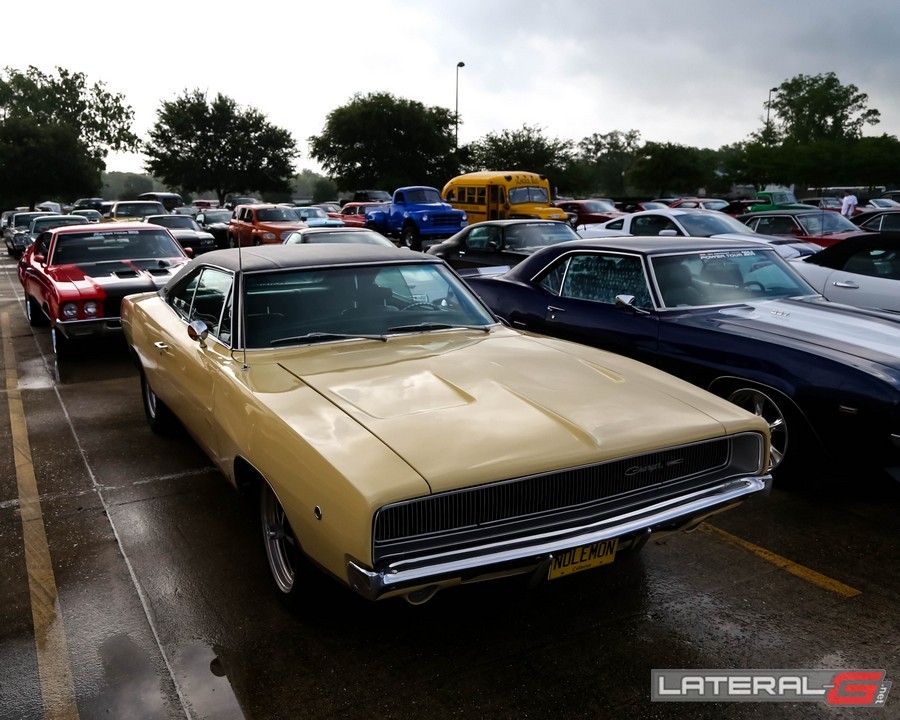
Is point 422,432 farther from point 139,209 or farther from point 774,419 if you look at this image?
point 139,209

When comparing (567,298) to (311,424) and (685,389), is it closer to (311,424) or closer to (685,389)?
(685,389)

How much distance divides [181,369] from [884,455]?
3.97 metres

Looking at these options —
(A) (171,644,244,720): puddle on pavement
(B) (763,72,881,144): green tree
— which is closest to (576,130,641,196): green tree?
(B) (763,72,881,144): green tree

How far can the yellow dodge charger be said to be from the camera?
8.70ft

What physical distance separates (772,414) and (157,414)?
4.31 m

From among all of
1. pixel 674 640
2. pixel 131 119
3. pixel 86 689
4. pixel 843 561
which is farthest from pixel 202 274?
pixel 131 119

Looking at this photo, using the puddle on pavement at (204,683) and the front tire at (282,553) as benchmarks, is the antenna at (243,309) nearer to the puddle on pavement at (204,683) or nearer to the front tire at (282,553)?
the front tire at (282,553)

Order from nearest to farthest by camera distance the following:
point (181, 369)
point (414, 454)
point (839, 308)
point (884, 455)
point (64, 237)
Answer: point (414, 454) < point (884, 455) < point (181, 369) < point (839, 308) < point (64, 237)

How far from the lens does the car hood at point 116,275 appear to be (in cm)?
846

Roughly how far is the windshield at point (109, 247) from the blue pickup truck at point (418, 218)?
13.7 m

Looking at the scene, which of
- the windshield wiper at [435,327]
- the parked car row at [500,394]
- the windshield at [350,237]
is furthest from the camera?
the windshield at [350,237]

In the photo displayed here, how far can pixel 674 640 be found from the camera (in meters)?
3.14

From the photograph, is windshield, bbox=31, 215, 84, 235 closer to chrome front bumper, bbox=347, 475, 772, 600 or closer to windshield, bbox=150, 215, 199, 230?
windshield, bbox=150, 215, 199, 230

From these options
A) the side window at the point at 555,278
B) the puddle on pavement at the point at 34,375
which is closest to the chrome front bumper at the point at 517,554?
the side window at the point at 555,278
